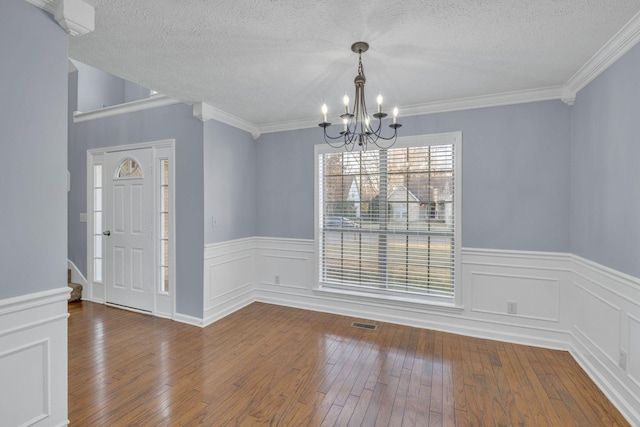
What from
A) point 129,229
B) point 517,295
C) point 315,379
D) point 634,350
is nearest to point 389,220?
point 517,295

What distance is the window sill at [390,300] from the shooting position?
3.49 metres

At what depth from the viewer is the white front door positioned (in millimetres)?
3953

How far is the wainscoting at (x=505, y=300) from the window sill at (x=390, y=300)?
0.04 feet

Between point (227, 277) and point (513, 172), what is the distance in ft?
11.8

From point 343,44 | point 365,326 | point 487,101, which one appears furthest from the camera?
point 365,326

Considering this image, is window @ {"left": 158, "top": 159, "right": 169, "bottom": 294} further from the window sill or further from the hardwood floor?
the window sill

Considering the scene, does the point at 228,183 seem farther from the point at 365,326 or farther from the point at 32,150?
the point at 365,326

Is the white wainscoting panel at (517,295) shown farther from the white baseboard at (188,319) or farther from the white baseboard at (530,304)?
the white baseboard at (188,319)

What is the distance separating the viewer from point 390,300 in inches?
147

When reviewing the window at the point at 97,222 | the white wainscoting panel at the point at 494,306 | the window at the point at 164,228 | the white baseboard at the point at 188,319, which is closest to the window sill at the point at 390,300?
the white wainscoting panel at the point at 494,306

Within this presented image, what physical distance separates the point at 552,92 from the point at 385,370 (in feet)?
10.3

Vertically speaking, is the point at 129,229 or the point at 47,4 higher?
the point at 47,4

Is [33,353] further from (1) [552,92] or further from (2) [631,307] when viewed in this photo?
(1) [552,92]

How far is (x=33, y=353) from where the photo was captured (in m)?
1.70
